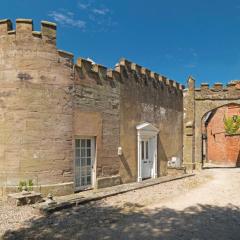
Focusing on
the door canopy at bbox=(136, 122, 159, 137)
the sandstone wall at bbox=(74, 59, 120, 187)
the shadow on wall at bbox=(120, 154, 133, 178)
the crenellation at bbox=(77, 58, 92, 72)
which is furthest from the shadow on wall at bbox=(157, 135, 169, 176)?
the crenellation at bbox=(77, 58, 92, 72)

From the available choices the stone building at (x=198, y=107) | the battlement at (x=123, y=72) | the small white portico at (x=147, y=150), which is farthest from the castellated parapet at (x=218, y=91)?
the small white portico at (x=147, y=150)

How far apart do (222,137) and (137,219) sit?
26168mm

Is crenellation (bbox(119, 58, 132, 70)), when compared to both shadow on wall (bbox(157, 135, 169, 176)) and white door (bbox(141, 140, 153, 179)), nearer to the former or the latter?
white door (bbox(141, 140, 153, 179))

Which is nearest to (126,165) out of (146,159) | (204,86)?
(146,159)

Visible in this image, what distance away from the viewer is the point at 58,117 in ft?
35.3

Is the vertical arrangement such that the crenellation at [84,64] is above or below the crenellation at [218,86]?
below

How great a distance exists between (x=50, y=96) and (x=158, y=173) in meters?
8.76

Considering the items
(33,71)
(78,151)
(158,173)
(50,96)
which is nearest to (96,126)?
(78,151)

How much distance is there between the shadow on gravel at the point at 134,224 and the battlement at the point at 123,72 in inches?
221

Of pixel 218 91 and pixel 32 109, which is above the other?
pixel 218 91

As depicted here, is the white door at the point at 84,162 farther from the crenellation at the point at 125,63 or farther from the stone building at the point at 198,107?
the stone building at the point at 198,107

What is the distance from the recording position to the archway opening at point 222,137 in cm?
3038

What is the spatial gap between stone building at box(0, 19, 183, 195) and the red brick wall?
19.1 metres

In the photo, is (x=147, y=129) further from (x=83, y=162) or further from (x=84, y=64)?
(x=84, y=64)
